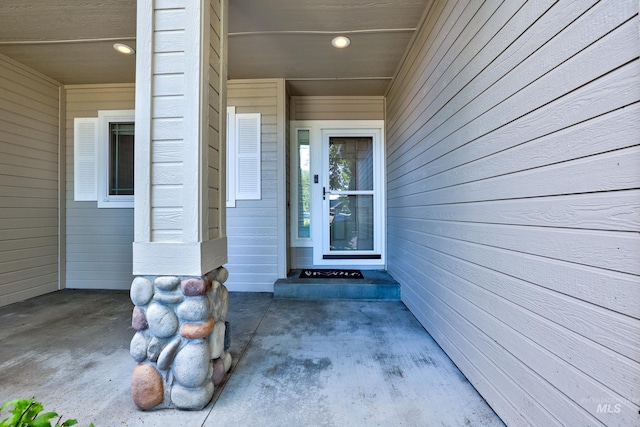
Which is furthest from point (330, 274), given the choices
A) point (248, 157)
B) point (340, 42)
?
point (340, 42)

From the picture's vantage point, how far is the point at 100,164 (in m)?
3.67

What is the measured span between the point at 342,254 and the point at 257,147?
5.83 feet

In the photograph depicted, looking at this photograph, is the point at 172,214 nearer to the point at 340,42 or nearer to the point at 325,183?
the point at 340,42

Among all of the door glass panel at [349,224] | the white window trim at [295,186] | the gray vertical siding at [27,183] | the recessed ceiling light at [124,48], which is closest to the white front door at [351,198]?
the door glass panel at [349,224]

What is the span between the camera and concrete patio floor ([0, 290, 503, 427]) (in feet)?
4.62

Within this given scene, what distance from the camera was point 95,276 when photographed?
146 inches

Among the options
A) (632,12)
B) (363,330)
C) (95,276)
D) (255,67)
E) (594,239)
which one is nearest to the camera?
(632,12)

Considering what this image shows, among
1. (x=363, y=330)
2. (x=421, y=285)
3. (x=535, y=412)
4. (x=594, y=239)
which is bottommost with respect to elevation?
(x=363, y=330)

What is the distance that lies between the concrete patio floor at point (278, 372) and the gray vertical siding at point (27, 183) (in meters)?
0.66

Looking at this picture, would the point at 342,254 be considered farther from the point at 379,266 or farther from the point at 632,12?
the point at 632,12

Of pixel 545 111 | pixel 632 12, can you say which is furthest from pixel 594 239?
pixel 632 12

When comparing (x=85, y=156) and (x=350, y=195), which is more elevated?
(x=85, y=156)

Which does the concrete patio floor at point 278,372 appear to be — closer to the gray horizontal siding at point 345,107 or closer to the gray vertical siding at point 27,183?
the gray vertical siding at point 27,183

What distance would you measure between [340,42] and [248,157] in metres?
1.63
